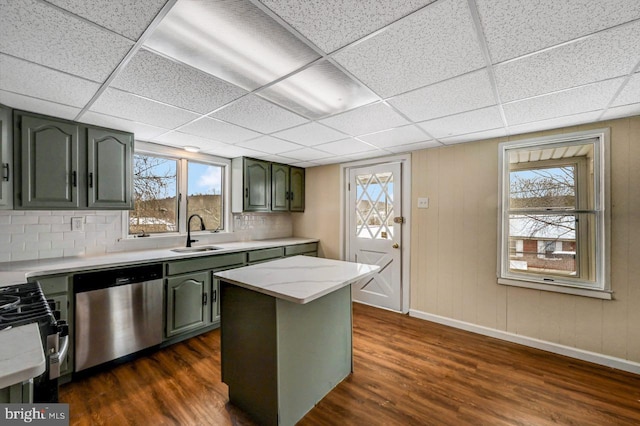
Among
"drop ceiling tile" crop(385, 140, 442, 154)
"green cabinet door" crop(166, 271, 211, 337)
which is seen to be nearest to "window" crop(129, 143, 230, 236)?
"green cabinet door" crop(166, 271, 211, 337)

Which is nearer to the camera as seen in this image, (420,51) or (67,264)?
(420,51)

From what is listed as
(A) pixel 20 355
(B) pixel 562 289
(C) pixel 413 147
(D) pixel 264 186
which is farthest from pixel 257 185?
(B) pixel 562 289

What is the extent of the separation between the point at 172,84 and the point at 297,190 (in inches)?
120

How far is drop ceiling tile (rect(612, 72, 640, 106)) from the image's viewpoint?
1.69 metres

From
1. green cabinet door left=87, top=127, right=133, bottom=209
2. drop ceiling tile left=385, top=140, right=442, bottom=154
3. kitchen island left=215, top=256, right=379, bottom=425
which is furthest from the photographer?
drop ceiling tile left=385, top=140, right=442, bottom=154

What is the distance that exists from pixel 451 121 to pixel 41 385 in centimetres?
306

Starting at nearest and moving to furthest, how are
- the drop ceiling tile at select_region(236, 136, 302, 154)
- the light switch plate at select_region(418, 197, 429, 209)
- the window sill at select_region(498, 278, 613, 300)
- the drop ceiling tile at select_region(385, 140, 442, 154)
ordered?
the window sill at select_region(498, 278, 613, 300) → the drop ceiling tile at select_region(236, 136, 302, 154) → the drop ceiling tile at select_region(385, 140, 442, 154) → the light switch plate at select_region(418, 197, 429, 209)

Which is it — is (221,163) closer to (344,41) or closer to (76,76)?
(76,76)

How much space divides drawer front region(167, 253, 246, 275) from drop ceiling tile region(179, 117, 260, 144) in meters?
1.33

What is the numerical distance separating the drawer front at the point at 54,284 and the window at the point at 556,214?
4.01 meters

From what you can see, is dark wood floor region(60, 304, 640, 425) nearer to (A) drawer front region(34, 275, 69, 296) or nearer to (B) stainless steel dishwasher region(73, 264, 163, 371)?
(B) stainless steel dishwasher region(73, 264, 163, 371)

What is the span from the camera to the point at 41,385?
3.48 ft

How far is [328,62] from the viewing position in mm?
1516

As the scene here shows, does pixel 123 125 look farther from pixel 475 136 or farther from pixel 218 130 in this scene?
pixel 475 136
